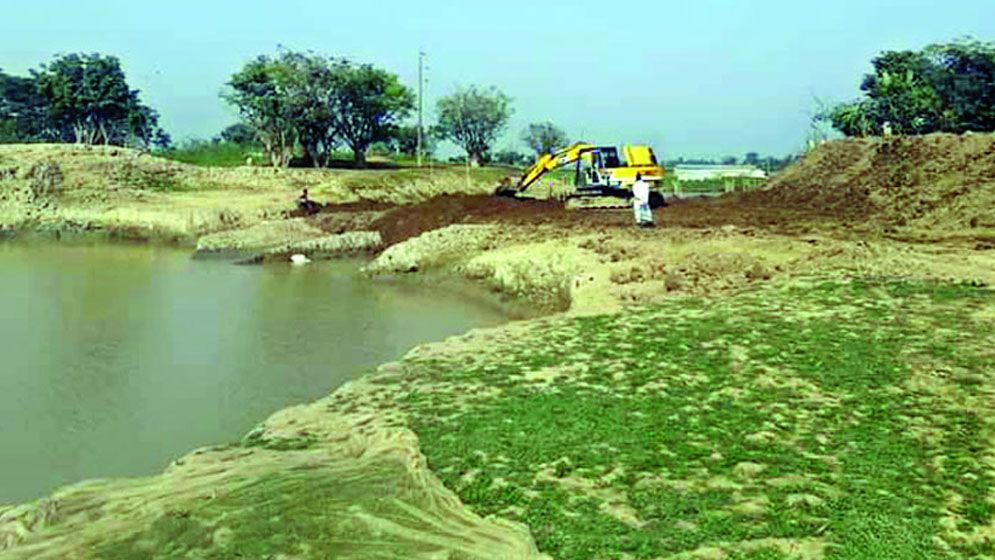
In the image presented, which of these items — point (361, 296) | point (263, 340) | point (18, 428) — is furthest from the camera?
point (361, 296)

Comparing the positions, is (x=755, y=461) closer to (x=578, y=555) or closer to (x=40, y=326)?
(x=578, y=555)

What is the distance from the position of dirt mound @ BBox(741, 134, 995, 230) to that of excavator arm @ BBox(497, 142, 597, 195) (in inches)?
251

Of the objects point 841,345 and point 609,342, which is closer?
point 841,345

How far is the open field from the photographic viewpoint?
5.84 m

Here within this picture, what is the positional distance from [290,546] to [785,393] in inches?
215

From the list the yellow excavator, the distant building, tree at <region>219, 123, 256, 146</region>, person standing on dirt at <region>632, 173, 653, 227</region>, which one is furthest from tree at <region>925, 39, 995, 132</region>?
tree at <region>219, 123, 256, 146</region>

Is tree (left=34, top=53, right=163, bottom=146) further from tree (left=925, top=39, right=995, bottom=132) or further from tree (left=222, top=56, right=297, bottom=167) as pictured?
tree (left=925, top=39, right=995, bottom=132)

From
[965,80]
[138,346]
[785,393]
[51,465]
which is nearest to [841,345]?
[785,393]

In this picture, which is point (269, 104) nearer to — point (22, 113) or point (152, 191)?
point (152, 191)

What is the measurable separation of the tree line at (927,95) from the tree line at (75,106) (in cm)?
4636

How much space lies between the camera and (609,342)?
463 inches

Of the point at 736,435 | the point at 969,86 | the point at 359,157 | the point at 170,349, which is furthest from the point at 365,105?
the point at 736,435

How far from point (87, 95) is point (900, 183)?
163 feet

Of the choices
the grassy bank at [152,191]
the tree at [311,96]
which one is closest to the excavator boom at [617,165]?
the grassy bank at [152,191]
